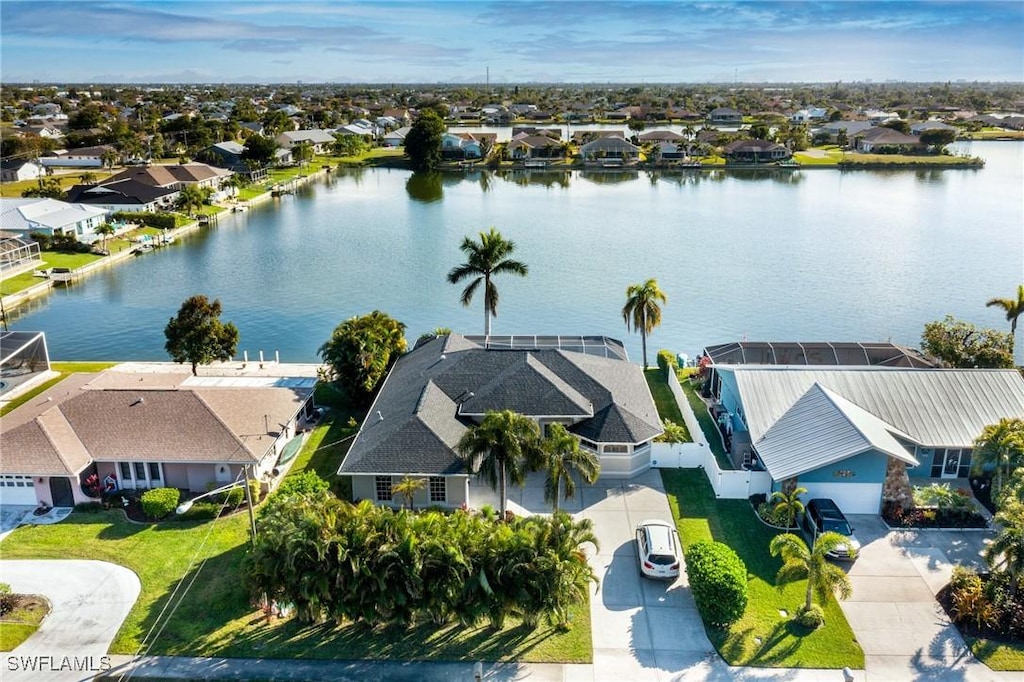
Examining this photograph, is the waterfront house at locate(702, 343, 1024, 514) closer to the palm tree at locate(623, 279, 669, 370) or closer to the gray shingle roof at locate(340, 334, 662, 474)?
the gray shingle roof at locate(340, 334, 662, 474)

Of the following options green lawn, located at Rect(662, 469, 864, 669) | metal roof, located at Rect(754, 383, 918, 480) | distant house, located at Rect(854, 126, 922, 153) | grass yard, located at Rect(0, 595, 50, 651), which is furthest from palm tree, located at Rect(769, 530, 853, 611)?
distant house, located at Rect(854, 126, 922, 153)

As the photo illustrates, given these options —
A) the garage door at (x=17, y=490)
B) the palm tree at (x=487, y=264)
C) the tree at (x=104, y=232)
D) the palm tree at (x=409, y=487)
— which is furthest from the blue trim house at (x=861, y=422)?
the tree at (x=104, y=232)

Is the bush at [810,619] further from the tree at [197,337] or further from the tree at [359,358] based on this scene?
the tree at [197,337]

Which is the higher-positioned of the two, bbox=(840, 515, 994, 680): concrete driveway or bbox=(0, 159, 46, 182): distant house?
bbox=(0, 159, 46, 182): distant house

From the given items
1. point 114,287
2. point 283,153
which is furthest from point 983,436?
point 283,153

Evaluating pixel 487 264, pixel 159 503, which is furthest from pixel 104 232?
pixel 159 503

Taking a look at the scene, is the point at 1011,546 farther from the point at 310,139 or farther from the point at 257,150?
the point at 310,139
